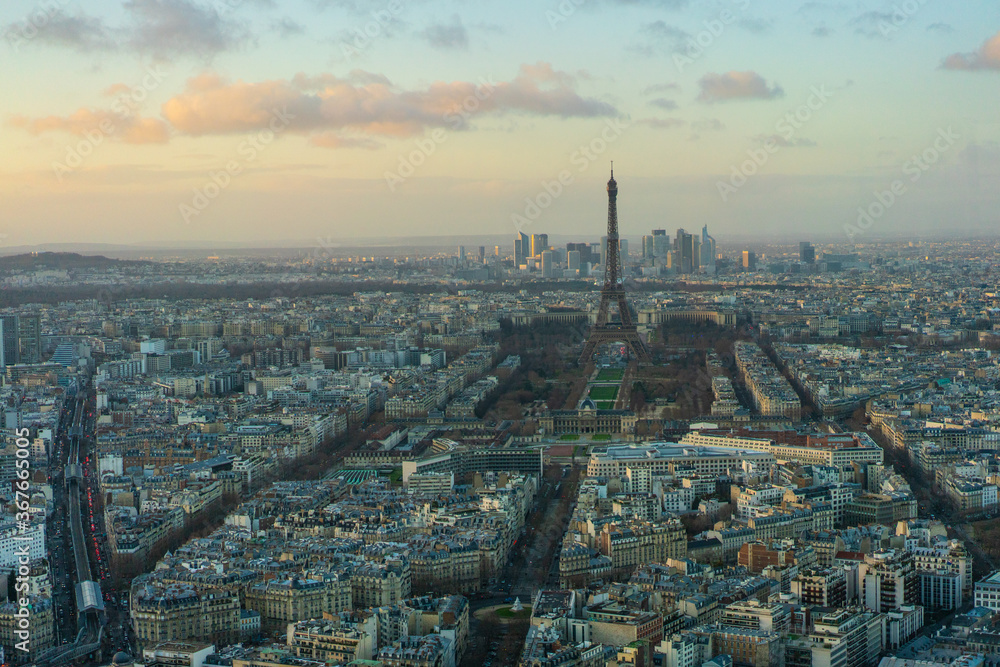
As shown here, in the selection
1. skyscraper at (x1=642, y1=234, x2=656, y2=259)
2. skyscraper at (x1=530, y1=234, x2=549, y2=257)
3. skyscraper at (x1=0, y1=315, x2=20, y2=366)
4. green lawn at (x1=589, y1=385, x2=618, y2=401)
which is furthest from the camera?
skyscraper at (x1=530, y1=234, x2=549, y2=257)

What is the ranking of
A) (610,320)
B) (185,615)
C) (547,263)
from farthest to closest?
1. (547,263)
2. (610,320)
3. (185,615)

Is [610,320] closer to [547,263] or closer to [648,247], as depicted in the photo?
[547,263]

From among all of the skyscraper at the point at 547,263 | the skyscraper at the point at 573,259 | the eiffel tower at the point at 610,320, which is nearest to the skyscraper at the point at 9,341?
the eiffel tower at the point at 610,320

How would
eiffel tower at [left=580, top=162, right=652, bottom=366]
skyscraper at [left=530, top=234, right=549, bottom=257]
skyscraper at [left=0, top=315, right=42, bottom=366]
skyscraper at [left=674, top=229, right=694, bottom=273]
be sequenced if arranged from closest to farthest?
skyscraper at [left=0, top=315, right=42, bottom=366]
eiffel tower at [left=580, top=162, right=652, bottom=366]
skyscraper at [left=674, top=229, right=694, bottom=273]
skyscraper at [left=530, top=234, right=549, bottom=257]

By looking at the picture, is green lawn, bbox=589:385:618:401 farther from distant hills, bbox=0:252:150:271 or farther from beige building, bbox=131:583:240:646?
distant hills, bbox=0:252:150:271

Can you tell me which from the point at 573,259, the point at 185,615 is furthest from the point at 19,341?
the point at 573,259

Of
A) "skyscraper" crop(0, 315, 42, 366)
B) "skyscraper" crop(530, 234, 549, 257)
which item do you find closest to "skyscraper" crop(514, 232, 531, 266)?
"skyscraper" crop(530, 234, 549, 257)

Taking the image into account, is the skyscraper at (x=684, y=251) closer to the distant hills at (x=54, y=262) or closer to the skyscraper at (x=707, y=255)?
the skyscraper at (x=707, y=255)
